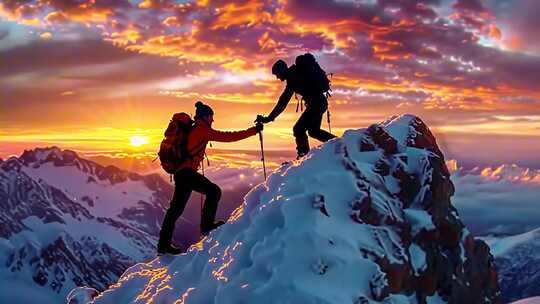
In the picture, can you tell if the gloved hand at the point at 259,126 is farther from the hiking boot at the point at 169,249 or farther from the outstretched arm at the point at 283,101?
the hiking boot at the point at 169,249

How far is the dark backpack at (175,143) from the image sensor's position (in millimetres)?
16359

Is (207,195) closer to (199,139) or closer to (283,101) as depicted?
(199,139)

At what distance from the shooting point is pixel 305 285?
11.0 metres

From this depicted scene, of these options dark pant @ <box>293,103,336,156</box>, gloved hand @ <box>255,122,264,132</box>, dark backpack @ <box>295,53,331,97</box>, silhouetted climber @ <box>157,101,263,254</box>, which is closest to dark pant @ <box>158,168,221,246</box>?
silhouetted climber @ <box>157,101,263,254</box>

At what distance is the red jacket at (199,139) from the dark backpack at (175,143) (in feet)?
0.48

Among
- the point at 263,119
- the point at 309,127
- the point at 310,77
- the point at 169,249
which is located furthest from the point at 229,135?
the point at 169,249

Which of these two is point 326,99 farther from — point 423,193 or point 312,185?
point 312,185

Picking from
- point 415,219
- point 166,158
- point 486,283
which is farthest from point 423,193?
point 166,158

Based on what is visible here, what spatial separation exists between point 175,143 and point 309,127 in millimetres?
4089

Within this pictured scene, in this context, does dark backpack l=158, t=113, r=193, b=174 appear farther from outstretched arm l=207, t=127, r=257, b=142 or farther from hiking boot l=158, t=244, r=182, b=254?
hiking boot l=158, t=244, r=182, b=254

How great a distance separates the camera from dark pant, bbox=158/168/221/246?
1667cm

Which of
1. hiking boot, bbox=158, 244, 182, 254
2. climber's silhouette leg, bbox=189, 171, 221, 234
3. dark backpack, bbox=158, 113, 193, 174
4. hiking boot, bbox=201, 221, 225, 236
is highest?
dark backpack, bbox=158, 113, 193, 174

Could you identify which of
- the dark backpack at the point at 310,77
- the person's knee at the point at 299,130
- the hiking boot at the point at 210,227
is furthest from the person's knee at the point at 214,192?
the dark backpack at the point at 310,77

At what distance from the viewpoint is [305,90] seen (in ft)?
57.6
